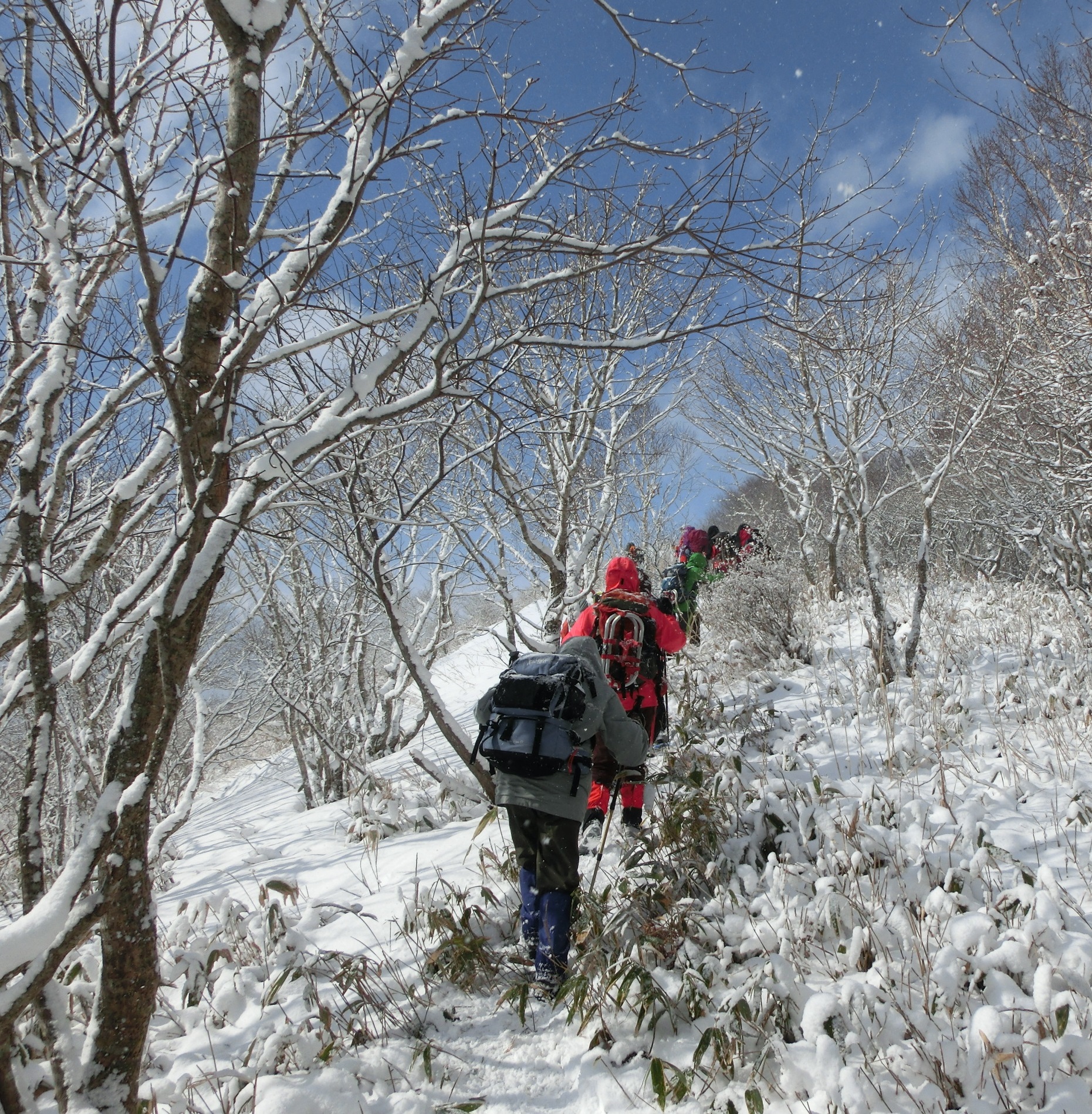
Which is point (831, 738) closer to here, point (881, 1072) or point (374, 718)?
point (881, 1072)

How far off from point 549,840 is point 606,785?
818mm

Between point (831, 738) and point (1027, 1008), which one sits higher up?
point (831, 738)

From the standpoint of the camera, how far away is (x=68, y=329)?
2.19 meters

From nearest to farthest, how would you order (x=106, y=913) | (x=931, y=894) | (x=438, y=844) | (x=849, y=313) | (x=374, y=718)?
(x=106, y=913) < (x=931, y=894) < (x=438, y=844) < (x=849, y=313) < (x=374, y=718)

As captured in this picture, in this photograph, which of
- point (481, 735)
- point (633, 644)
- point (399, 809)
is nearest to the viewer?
point (481, 735)

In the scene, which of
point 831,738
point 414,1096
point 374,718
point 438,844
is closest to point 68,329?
point 414,1096

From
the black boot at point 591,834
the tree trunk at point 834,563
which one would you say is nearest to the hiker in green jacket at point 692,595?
the tree trunk at point 834,563

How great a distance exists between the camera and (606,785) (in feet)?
11.1

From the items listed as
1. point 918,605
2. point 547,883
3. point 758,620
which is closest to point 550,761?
point 547,883

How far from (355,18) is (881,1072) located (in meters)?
4.80

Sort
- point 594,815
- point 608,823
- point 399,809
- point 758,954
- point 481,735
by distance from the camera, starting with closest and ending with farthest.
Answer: point 758,954, point 481,735, point 608,823, point 594,815, point 399,809

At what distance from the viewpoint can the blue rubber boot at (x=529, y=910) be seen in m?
2.70

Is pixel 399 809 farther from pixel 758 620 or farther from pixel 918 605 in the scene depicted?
pixel 918 605

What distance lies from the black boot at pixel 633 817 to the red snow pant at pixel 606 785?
1 cm
